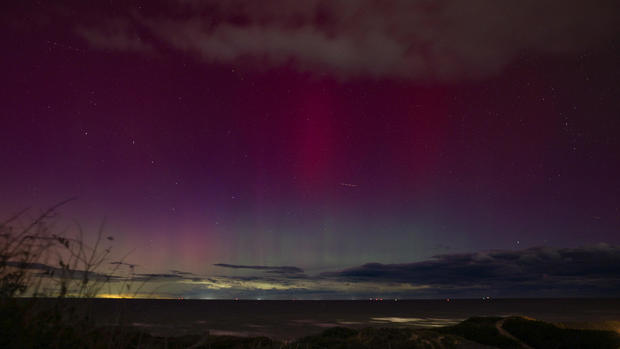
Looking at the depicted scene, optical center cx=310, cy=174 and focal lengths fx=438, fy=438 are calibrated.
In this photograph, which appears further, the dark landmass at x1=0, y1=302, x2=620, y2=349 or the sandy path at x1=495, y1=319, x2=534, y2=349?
the sandy path at x1=495, y1=319, x2=534, y2=349

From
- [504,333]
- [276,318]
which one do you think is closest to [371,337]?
[504,333]

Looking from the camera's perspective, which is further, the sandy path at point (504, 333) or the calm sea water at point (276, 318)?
the sandy path at point (504, 333)

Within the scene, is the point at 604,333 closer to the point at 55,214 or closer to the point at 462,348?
the point at 462,348

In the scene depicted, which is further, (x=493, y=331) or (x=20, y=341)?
(x=493, y=331)

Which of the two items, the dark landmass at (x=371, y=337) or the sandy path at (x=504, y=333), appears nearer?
the dark landmass at (x=371, y=337)

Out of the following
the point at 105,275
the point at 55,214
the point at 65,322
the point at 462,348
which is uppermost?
the point at 55,214

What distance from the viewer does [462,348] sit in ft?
44.4

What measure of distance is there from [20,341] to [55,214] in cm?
177

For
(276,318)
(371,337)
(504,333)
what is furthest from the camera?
(276,318)

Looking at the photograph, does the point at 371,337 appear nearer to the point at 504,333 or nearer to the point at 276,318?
the point at 504,333

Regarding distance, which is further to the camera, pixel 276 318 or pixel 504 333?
pixel 276 318

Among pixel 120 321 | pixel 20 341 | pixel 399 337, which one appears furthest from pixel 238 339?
pixel 20 341

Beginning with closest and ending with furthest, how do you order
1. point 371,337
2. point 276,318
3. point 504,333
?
point 371,337 → point 504,333 → point 276,318

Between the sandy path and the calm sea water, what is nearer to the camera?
the calm sea water
